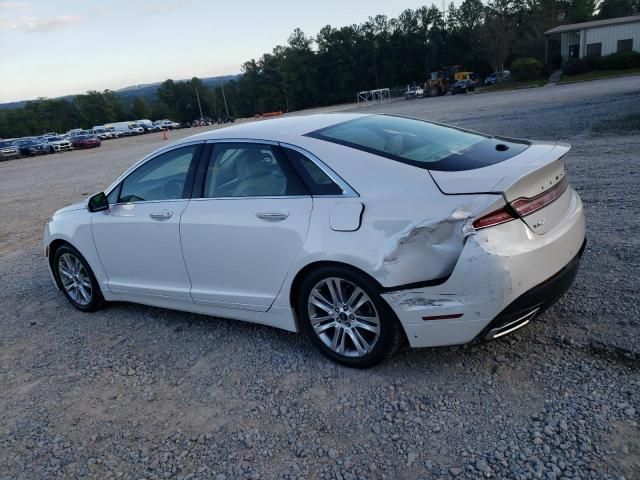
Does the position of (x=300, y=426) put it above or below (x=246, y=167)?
below

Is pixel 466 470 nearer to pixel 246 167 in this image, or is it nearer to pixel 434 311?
pixel 434 311

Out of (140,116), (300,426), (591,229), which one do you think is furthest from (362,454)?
(140,116)

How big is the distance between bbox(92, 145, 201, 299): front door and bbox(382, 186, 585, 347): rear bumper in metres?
1.97

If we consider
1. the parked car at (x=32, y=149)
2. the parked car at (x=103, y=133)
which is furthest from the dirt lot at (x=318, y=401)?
the parked car at (x=103, y=133)

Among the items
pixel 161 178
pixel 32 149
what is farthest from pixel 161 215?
pixel 32 149

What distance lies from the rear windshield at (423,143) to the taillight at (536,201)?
0.35m

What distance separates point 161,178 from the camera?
4.47 meters

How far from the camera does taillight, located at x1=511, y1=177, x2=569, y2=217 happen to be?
2.96 m

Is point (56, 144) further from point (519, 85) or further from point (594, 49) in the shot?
point (594, 49)

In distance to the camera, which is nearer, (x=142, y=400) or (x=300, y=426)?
(x=300, y=426)

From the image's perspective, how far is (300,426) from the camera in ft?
9.93

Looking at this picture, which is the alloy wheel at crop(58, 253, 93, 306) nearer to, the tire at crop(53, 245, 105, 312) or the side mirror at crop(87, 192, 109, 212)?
the tire at crop(53, 245, 105, 312)

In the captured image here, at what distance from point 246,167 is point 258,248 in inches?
26.4

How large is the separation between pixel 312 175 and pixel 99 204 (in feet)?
7.57
